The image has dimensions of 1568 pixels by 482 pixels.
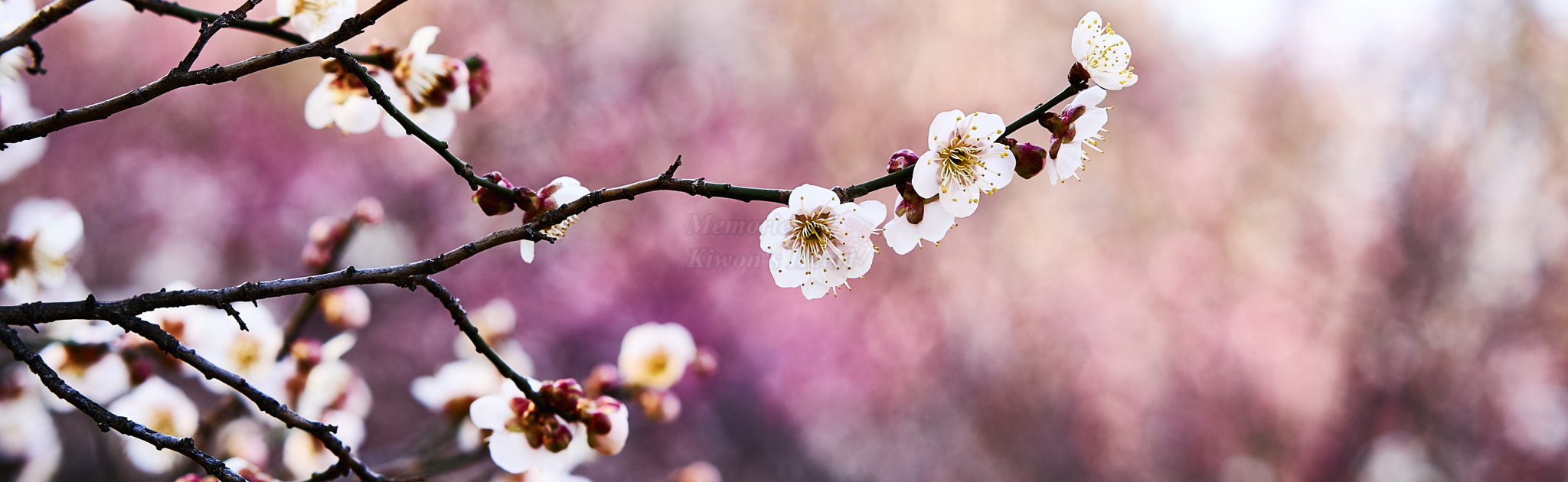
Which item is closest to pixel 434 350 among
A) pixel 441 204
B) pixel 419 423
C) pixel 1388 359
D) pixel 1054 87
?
pixel 419 423

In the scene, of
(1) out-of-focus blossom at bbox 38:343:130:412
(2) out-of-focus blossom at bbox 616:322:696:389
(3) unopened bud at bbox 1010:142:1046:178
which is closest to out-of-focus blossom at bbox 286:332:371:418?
(1) out-of-focus blossom at bbox 38:343:130:412

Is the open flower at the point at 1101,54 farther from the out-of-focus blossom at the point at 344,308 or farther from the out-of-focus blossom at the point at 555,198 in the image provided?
the out-of-focus blossom at the point at 344,308

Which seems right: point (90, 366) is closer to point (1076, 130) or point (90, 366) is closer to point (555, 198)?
point (555, 198)

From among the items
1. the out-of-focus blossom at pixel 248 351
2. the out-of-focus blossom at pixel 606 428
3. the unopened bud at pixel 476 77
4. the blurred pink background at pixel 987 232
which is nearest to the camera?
the out-of-focus blossom at pixel 606 428

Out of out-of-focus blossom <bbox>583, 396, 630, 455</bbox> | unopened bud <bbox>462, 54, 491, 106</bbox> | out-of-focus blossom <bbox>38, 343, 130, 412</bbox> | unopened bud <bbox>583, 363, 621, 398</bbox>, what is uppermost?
unopened bud <bbox>462, 54, 491, 106</bbox>

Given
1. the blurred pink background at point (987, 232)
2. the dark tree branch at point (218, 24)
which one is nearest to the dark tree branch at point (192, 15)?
the dark tree branch at point (218, 24)

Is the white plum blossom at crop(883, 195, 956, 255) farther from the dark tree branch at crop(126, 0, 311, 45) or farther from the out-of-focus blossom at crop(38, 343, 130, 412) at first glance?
the out-of-focus blossom at crop(38, 343, 130, 412)
